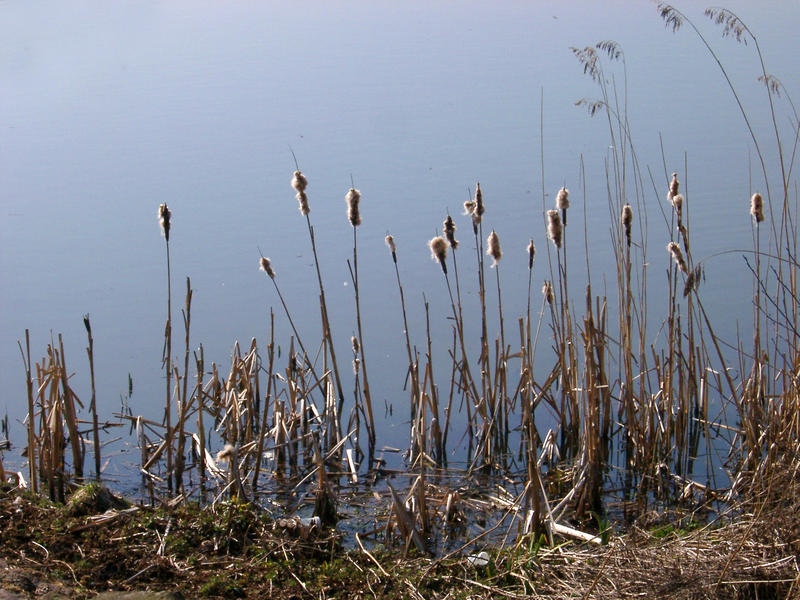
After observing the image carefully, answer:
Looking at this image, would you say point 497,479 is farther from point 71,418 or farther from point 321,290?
point 71,418

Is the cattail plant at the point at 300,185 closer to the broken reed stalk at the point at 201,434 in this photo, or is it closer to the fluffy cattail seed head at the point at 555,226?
the broken reed stalk at the point at 201,434

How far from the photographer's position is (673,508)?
13.4 feet

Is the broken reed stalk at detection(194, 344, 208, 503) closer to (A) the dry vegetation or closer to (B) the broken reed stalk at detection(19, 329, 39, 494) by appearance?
(A) the dry vegetation

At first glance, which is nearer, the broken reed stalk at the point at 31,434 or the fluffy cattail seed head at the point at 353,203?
the broken reed stalk at the point at 31,434

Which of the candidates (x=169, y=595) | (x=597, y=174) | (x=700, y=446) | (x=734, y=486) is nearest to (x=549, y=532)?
(x=734, y=486)

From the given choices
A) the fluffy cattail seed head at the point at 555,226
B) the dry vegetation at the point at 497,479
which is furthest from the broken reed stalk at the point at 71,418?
the fluffy cattail seed head at the point at 555,226

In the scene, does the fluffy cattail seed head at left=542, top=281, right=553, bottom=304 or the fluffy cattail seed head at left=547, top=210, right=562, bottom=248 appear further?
the fluffy cattail seed head at left=542, top=281, right=553, bottom=304

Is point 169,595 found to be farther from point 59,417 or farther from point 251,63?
point 251,63

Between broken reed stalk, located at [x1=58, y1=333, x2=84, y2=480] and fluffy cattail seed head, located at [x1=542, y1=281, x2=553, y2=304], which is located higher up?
fluffy cattail seed head, located at [x1=542, y1=281, x2=553, y2=304]

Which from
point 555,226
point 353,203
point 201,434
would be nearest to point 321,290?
point 353,203

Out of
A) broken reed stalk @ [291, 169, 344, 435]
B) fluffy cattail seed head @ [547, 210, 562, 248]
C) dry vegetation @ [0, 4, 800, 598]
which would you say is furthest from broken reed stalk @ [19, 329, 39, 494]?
fluffy cattail seed head @ [547, 210, 562, 248]

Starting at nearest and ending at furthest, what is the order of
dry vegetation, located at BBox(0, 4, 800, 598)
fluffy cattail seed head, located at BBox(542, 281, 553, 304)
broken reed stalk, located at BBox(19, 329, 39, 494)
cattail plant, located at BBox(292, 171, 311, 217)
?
dry vegetation, located at BBox(0, 4, 800, 598) < broken reed stalk, located at BBox(19, 329, 39, 494) < cattail plant, located at BBox(292, 171, 311, 217) < fluffy cattail seed head, located at BBox(542, 281, 553, 304)

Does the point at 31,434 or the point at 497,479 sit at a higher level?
the point at 31,434

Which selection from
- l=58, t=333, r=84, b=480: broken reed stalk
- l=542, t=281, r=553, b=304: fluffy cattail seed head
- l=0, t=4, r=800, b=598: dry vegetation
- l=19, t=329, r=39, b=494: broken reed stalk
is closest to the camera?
l=0, t=4, r=800, b=598: dry vegetation
